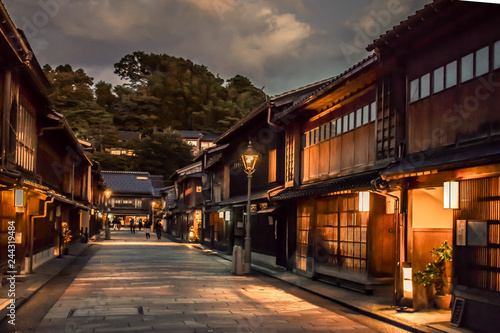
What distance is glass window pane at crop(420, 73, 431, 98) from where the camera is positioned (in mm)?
12953

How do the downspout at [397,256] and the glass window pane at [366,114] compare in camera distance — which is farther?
the glass window pane at [366,114]

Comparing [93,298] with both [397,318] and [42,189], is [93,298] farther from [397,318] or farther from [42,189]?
[397,318]

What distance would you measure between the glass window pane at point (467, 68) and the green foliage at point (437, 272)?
419cm

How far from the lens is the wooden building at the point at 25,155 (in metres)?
16.4

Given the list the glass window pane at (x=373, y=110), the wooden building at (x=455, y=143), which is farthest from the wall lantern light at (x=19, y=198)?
the wooden building at (x=455, y=143)

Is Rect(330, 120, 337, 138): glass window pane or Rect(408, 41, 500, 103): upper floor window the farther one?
Rect(330, 120, 337, 138): glass window pane

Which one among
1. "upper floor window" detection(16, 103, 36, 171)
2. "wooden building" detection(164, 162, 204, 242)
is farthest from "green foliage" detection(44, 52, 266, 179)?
"upper floor window" detection(16, 103, 36, 171)

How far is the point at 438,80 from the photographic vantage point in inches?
493

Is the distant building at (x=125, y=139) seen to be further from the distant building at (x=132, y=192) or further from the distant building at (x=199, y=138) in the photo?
the distant building at (x=199, y=138)

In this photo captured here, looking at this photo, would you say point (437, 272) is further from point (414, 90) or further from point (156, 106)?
point (156, 106)

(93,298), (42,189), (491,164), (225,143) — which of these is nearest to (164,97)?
(225,143)

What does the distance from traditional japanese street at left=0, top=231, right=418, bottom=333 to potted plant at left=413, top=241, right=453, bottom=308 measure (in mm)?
1760

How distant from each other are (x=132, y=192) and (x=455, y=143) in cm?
9108

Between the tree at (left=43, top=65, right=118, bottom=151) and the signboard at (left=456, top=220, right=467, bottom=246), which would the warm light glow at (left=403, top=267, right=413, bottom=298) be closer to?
the signboard at (left=456, top=220, right=467, bottom=246)
